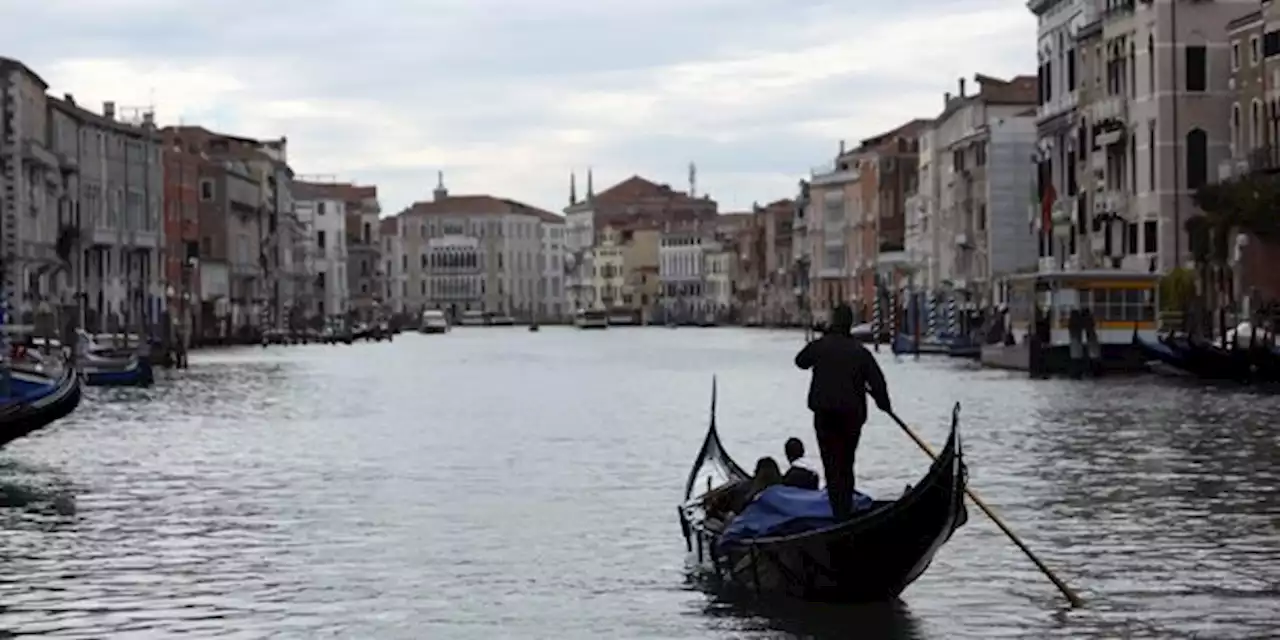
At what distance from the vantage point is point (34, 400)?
25.5 metres

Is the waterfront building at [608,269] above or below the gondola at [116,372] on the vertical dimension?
above

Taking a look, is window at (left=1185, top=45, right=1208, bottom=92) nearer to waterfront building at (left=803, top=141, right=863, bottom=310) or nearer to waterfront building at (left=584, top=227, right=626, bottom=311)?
waterfront building at (left=803, top=141, right=863, bottom=310)

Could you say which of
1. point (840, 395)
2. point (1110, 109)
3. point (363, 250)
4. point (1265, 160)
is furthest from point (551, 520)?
point (363, 250)

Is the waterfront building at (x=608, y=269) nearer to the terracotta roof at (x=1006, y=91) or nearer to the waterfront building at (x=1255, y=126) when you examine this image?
the terracotta roof at (x=1006, y=91)

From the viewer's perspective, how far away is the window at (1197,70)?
56.6 m

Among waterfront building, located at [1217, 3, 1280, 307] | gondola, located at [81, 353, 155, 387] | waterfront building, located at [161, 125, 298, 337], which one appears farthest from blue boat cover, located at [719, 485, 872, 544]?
waterfront building, located at [161, 125, 298, 337]

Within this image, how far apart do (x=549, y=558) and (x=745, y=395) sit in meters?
26.3

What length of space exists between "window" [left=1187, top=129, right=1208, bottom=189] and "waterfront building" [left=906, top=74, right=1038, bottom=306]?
16874 mm

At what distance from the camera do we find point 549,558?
1638 centimetres

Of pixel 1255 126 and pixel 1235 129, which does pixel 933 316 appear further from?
pixel 1255 126

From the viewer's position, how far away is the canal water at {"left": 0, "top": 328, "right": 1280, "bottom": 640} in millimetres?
13469

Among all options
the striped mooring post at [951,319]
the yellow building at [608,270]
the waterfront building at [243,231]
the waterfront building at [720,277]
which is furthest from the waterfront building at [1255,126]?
the yellow building at [608,270]

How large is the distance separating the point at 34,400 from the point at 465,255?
550 ft

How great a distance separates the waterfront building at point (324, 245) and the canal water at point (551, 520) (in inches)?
4079
